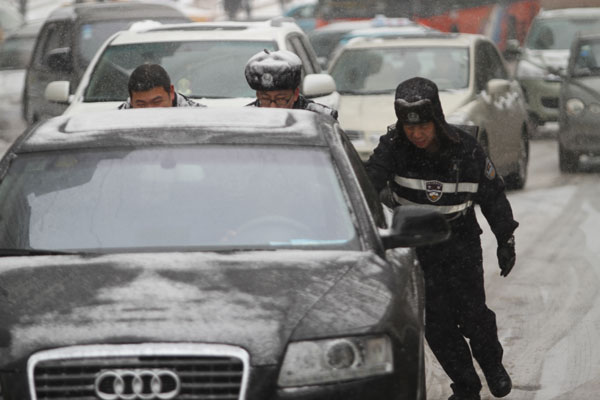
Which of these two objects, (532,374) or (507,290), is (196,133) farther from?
(507,290)

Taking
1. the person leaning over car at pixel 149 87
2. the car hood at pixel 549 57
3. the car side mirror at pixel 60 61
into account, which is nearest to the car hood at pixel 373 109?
the car side mirror at pixel 60 61

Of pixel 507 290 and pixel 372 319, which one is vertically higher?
pixel 372 319

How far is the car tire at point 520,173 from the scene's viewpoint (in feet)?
50.4

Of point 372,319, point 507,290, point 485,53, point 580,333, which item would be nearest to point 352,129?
point 485,53

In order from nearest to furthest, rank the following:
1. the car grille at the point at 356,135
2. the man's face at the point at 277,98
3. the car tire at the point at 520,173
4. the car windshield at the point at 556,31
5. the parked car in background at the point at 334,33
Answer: the man's face at the point at 277,98
the car grille at the point at 356,135
the car tire at the point at 520,173
the car windshield at the point at 556,31
the parked car in background at the point at 334,33

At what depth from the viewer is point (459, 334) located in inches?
260

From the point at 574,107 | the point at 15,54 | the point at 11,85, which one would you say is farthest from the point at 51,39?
the point at 15,54

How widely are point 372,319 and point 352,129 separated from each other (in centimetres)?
931

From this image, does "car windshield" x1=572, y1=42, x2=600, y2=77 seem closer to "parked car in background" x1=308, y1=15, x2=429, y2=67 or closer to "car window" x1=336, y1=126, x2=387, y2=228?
"parked car in background" x1=308, y1=15, x2=429, y2=67

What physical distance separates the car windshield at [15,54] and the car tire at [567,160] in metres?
12.7

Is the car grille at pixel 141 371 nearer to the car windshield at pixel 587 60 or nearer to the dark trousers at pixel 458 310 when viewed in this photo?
the dark trousers at pixel 458 310

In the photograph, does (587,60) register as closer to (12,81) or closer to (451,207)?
(451,207)

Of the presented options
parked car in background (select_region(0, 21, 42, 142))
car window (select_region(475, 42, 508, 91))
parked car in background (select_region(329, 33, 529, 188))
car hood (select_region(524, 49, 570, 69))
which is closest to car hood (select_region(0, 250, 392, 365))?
parked car in background (select_region(329, 33, 529, 188))

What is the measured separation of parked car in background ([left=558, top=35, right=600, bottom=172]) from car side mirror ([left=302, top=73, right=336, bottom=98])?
612 centimetres
